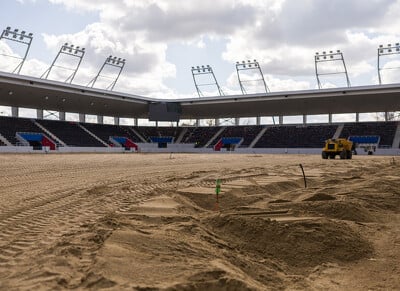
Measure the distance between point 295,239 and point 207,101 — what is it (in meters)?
55.5

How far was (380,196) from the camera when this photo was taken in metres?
9.95

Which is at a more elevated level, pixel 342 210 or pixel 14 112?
pixel 14 112

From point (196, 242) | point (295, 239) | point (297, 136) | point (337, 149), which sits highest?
point (297, 136)

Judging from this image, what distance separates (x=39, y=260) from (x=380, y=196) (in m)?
8.42

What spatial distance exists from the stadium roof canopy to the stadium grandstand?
114 millimetres

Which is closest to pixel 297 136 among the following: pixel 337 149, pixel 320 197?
pixel 337 149

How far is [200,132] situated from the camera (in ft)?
238

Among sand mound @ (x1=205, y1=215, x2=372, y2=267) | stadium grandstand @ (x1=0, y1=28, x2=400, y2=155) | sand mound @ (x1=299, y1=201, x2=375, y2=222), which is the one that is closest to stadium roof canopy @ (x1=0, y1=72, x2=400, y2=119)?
stadium grandstand @ (x1=0, y1=28, x2=400, y2=155)

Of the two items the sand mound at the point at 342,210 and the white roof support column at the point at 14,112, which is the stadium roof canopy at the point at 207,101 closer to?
the white roof support column at the point at 14,112

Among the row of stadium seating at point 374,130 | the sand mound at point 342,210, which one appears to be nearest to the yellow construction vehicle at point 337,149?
the sand mound at point 342,210

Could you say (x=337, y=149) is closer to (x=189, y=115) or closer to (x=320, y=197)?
(x=320, y=197)

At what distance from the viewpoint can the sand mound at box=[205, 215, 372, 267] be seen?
5.46 m

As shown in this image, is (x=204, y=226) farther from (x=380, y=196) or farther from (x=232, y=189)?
(x=380, y=196)

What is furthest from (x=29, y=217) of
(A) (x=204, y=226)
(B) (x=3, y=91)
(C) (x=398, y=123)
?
(C) (x=398, y=123)
